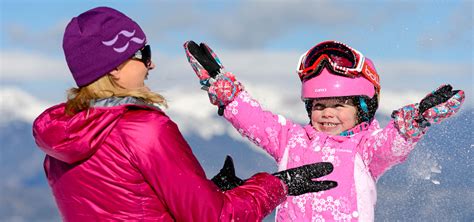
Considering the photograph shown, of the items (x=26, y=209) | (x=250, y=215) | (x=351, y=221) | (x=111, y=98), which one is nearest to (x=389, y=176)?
(x=351, y=221)

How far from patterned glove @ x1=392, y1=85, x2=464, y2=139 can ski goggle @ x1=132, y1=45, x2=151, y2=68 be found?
82.6 inches

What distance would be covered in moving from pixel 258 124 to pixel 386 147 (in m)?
1.07

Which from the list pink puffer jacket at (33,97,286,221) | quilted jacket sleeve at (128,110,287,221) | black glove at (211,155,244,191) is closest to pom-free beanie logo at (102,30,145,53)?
pink puffer jacket at (33,97,286,221)

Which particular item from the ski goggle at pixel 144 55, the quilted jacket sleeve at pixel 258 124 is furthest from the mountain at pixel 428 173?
the ski goggle at pixel 144 55

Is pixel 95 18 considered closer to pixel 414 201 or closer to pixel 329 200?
pixel 329 200

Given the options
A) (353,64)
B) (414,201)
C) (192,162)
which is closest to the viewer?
(192,162)

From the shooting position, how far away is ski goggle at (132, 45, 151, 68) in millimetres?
4551

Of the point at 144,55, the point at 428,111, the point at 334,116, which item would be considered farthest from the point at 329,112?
the point at 144,55

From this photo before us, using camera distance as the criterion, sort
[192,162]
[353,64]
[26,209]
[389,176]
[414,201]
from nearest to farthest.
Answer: [192,162], [353,64], [389,176], [414,201], [26,209]

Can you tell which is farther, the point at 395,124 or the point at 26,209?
the point at 26,209

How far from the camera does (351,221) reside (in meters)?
6.20

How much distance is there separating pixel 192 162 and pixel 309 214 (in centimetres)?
216

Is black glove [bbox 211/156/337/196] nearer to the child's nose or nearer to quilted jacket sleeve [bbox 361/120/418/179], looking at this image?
quilted jacket sleeve [bbox 361/120/418/179]

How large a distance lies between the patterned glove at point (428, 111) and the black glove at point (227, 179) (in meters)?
1.55
